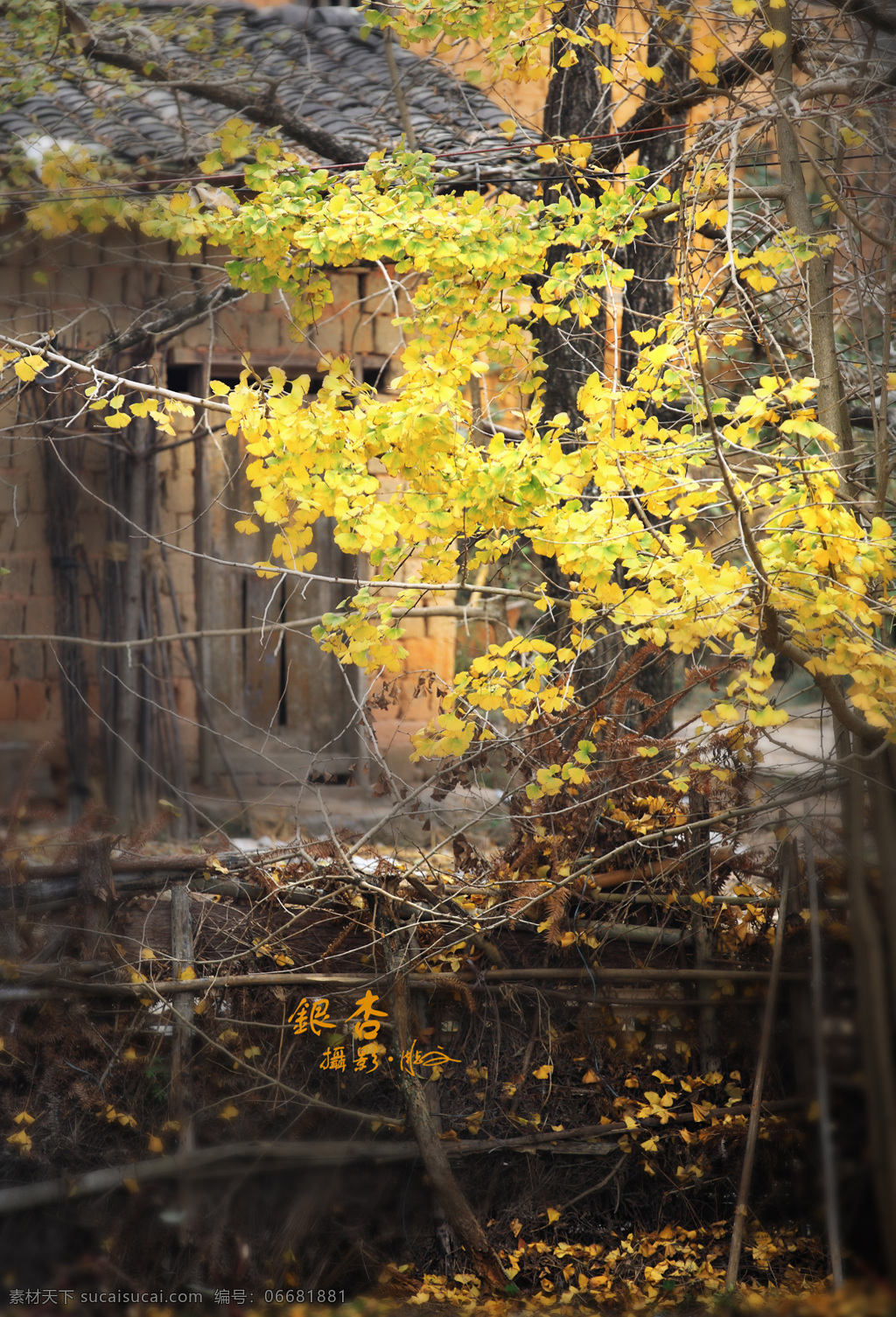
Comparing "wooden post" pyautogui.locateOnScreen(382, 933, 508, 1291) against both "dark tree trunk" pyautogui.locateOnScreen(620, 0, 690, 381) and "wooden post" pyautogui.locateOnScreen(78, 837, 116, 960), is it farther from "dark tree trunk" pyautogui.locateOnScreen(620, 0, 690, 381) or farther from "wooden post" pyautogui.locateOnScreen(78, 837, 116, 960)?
"dark tree trunk" pyautogui.locateOnScreen(620, 0, 690, 381)

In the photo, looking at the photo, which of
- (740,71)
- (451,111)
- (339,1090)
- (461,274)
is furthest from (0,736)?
(740,71)

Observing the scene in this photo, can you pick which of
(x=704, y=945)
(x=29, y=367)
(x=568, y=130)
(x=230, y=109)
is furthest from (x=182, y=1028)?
(x=230, y=109)

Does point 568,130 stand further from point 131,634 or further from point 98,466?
point 131,634

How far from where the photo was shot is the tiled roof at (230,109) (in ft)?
16.7

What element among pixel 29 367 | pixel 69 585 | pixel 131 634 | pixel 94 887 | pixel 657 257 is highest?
pixel 657 257

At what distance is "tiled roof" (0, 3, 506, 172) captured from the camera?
200 inches

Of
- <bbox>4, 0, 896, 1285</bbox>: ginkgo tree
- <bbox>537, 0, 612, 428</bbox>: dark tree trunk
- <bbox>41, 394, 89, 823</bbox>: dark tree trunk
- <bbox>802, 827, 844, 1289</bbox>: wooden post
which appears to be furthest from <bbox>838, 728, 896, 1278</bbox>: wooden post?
<bbox>41, 394, 89, 823</bbox>: dark tree trunk

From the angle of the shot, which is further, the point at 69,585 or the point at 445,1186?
the point at 69,585

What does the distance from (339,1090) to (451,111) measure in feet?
16.5

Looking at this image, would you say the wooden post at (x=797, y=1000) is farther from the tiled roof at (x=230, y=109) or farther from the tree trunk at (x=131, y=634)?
the tree trunk at (x=131, y=634)

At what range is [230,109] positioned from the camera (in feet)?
16.4

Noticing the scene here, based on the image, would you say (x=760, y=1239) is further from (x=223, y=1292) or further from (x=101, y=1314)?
(x=101, y=1314)

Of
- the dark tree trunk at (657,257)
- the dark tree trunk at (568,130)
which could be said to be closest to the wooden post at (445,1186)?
the dark tree trunk at (657,257)

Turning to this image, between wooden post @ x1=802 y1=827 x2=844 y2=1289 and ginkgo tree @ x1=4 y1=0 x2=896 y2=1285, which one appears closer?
ginkgo tree @ x1=4 y1=0 x2=896 y2=1285
